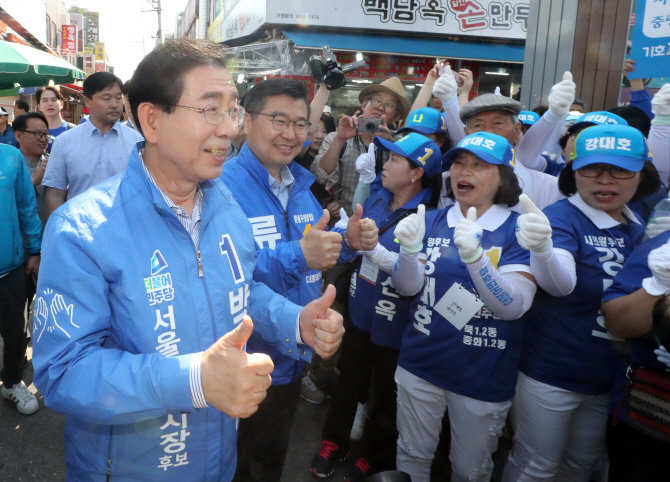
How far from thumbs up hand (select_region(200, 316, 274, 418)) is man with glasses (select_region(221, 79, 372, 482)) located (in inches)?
39.4

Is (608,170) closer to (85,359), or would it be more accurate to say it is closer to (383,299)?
(383,299)

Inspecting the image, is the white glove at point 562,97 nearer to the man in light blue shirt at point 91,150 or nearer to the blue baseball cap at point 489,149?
the blue baseball cap at point 489,149

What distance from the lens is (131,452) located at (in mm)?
1340

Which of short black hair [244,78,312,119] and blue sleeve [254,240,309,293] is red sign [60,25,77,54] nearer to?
short black hair [244,78,312,119]

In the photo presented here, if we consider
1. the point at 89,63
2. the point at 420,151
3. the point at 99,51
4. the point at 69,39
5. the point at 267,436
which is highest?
the point at 99,51

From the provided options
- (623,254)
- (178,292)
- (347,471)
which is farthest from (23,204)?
(623,254)

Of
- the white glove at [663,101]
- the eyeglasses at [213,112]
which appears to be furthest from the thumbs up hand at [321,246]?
the white glove at [663,101]

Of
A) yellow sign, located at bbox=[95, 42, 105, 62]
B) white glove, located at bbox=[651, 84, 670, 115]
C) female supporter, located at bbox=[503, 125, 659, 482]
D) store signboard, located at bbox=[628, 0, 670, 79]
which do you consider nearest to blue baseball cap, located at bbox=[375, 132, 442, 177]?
female supporter, located at bbox=[503, 125, 659, 482]

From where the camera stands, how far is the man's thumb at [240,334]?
1.03 metres

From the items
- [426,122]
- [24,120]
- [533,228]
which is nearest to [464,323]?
[533,228]

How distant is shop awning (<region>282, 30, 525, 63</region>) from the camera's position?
10133 mm

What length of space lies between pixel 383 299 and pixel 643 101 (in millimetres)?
2854

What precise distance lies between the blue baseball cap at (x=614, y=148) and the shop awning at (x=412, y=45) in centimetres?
862

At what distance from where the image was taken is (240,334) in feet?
3.43
